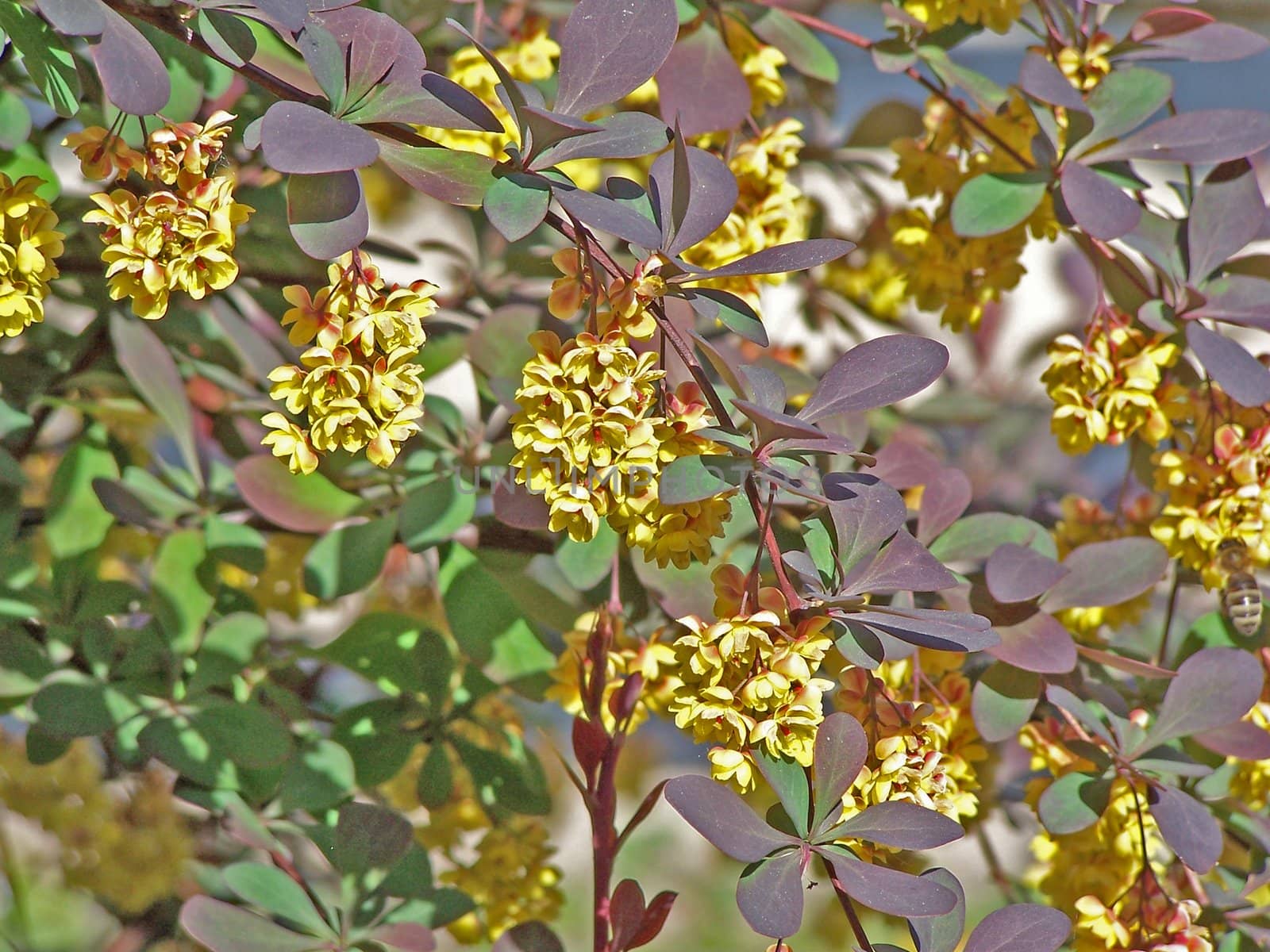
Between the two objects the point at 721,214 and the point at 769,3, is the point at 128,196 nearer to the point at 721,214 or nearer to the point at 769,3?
the point at 721,214

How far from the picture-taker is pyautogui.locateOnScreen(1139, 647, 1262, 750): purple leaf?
0.64 metres

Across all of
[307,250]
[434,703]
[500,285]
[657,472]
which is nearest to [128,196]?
[307,250]

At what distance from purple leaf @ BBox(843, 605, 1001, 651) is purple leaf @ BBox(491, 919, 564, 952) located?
279 mm

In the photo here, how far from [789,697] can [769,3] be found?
0.50 m

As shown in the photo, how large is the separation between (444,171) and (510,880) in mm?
483

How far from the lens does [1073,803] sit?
0.66m

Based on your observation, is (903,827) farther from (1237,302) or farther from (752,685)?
(1237,302)

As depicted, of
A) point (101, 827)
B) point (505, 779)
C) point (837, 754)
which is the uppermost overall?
point (837, 754)

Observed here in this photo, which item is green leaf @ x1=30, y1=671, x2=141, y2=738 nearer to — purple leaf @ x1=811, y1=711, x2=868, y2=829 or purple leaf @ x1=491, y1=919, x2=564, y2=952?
purple leaf @ x1=491, y1=919, x2=564, y2=952

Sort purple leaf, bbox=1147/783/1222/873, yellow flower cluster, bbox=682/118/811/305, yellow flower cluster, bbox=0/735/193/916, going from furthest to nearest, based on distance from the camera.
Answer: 1. yellow flower cluster, bbox=0/735/193/916
2. yellow flower cluster, bbox=682/118/811/305
3. purple leaf, bbox=1147/783/1222/873

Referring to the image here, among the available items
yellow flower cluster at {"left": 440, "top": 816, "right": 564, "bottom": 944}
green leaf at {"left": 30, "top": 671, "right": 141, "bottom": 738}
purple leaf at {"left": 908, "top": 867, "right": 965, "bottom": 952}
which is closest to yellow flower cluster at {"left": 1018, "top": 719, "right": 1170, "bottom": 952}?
purple leaf at {"left": 908, "top": 867, "right": 965, "bottom": 952}

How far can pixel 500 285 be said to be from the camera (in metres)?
1.01

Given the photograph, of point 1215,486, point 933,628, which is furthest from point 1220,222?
point 933,628

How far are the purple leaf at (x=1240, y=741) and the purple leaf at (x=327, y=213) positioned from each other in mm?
522
